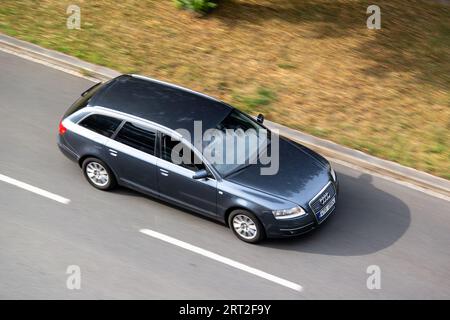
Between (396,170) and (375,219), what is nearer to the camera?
(375,219)

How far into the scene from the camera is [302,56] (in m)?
14.6

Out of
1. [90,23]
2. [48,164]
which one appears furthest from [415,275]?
[90,23]

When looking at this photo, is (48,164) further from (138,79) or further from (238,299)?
(238,299)

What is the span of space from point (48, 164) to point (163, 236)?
108 inches

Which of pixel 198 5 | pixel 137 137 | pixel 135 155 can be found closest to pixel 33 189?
pixel 135 155

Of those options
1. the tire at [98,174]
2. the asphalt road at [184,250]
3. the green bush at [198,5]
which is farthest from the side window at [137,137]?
the green bush at [198,5]

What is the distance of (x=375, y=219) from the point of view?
439 inches

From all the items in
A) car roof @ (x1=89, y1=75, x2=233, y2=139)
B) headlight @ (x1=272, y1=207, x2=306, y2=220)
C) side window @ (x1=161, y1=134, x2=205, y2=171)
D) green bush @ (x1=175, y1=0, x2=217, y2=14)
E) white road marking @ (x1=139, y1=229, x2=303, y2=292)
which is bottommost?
white road marking @ (x1=139, y1=229, x2=303, y2=292)

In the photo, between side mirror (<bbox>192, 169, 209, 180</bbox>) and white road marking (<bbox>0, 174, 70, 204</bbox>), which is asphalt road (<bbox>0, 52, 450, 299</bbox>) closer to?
white road marking (<bbox>0, 174, 70, 204</bbox>)

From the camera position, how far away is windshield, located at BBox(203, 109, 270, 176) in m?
10.4

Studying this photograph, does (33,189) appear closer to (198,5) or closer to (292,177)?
(292,177)

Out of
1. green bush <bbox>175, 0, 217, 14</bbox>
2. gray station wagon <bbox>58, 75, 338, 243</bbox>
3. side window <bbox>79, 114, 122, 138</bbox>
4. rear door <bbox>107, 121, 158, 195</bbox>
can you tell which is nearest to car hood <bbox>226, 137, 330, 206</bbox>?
gray station wagon <bbox>58, 75, 338, 243</bbox>

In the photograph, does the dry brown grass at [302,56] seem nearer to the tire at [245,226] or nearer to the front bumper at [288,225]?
the front bumper at [288,225]
